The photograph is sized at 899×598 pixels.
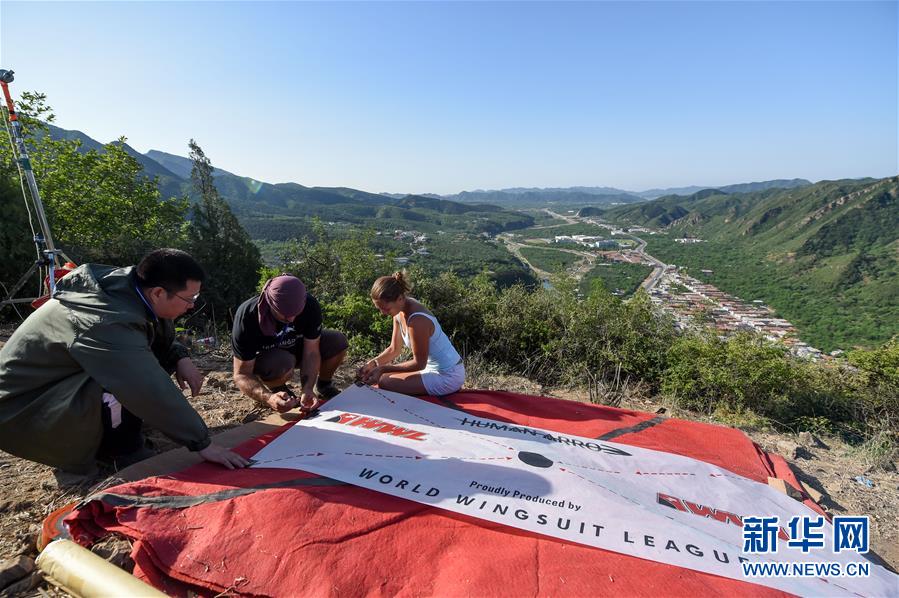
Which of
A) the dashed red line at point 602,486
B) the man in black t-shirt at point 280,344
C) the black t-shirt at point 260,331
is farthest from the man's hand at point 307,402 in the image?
the dashed red line at point 602,486

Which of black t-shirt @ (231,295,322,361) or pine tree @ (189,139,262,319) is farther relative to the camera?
pine tree @ (189,139,262,319)

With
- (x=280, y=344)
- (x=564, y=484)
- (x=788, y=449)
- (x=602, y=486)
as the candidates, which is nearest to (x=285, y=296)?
(x=280, y=344)

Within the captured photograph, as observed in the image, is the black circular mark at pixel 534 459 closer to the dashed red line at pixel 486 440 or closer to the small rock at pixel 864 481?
the dashed red line at pixel 486 440

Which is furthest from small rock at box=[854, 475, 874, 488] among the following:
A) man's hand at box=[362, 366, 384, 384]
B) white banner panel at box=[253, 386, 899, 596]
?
man's hand at box=[362, 366, 384, 384]


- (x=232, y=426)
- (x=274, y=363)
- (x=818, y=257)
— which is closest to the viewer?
(x=232, y=426)

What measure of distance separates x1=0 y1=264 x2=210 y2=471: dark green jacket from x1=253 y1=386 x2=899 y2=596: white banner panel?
1.96 feet

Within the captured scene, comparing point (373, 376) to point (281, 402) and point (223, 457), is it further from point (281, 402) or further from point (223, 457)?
point (223, 457)

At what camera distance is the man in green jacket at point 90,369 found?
67.4 inches

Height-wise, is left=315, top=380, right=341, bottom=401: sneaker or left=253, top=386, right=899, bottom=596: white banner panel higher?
left=253, top=386, right=899, bottom=596: white banner panel

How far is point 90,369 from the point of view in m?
1.70

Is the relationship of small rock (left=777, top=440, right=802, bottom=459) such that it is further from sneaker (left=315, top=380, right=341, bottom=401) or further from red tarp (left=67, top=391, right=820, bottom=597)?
sneaker (left=315, top=380, right=341, bottom=401)

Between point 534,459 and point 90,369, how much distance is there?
2.15 metres

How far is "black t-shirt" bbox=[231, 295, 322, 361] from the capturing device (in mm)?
2750

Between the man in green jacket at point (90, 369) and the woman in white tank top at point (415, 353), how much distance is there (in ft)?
4.35
